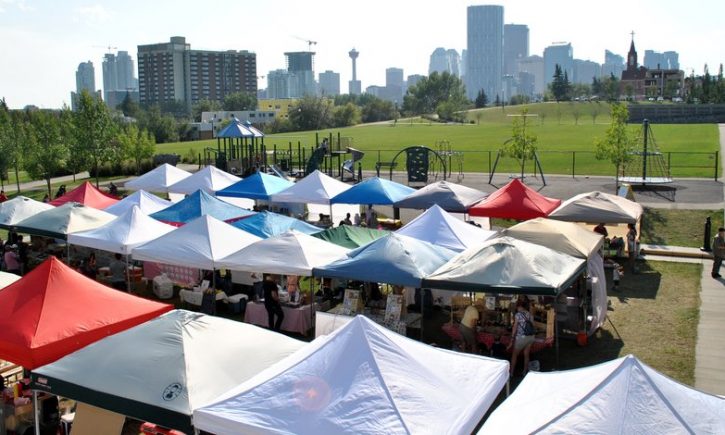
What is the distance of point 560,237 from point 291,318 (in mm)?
5768

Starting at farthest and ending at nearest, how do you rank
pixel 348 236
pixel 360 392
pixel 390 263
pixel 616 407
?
pixel 348 236 → pixel 390 263 → pixel 360 392 → pixel 616 407

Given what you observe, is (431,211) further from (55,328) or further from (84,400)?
(84,400)

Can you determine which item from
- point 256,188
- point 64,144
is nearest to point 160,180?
point 256,188

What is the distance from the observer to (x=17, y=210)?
20531 millimetres

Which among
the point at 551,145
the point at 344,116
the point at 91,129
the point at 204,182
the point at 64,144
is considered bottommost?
the point at 204,182

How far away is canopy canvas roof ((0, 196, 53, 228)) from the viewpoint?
65.4ft

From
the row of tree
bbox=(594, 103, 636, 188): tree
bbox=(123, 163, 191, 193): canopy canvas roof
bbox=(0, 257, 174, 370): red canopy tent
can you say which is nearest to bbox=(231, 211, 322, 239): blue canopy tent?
bbox=(0, 257, 174, 370): red canopy tent

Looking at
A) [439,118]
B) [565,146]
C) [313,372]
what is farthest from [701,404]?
[439,118]

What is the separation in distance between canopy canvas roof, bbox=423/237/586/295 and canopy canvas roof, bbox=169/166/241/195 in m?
15.9

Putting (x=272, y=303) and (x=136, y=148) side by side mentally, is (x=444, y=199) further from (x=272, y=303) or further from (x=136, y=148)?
(x=136, y=148)

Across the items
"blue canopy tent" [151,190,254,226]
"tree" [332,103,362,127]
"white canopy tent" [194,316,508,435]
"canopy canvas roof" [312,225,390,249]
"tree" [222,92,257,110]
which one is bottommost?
"white canopy tent" [194,316,508,435]

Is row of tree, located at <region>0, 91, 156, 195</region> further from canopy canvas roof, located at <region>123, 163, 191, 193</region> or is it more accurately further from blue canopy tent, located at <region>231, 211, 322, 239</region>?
blue canopy tent, located at <region>231, 211, 322, 239</region>

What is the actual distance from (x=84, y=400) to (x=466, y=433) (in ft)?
13.7

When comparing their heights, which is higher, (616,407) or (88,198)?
(88,198)
